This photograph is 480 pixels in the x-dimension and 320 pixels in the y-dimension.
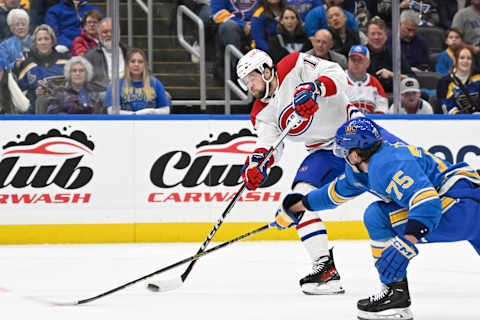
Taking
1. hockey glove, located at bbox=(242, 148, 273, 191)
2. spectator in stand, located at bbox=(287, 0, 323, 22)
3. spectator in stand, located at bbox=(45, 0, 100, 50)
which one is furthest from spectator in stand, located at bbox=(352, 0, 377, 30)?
hockey glove, located at bbox=(242, 148, 273, 191)

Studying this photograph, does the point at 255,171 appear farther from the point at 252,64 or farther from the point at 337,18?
the point at 337,18

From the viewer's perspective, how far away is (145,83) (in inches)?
255

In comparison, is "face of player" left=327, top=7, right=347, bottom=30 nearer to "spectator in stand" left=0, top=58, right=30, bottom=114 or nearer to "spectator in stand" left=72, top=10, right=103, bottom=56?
"spectator in stand" left=72, top=10, right=103, bottom=56

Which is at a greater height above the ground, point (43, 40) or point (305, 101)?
point (43, 40)

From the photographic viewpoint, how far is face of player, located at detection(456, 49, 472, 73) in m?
6.81

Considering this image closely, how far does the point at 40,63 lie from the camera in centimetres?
633

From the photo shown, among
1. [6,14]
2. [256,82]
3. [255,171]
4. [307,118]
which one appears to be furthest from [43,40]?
[307,118]

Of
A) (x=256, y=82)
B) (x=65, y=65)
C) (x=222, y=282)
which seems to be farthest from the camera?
(x=65, y=65)

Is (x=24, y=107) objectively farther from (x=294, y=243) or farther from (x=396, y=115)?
(x=396, y=115)

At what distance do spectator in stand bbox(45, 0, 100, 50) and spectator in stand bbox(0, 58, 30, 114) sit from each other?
458 mm

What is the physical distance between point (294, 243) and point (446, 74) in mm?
1882

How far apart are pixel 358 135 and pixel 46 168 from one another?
3.76m

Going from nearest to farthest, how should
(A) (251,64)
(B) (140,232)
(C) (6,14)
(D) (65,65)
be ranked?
(A) (251,64), (C) (6,14), (D) (65,65), (B) (140,232)

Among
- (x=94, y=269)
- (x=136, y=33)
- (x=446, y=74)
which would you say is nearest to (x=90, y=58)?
(x=136, y=33)
